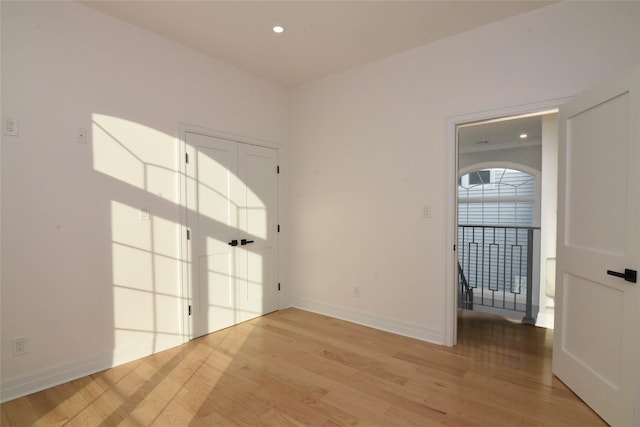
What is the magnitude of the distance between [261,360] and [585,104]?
317cm

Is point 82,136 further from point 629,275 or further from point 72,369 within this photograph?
point 629,275

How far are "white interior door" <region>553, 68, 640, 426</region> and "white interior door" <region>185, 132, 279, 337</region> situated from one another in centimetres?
299

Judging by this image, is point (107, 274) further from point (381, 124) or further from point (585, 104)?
point (585, 104)

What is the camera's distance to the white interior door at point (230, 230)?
3.42 m

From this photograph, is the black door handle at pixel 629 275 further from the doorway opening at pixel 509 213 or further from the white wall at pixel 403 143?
the doorway opening at pixel 509 213

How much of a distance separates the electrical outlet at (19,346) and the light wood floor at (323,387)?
0.31 metres

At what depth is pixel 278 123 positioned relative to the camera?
4332 mm

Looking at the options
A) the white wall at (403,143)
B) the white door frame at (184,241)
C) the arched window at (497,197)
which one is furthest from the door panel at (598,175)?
the arched window at (497,197)

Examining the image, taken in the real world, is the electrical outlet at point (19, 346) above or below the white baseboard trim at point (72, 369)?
above

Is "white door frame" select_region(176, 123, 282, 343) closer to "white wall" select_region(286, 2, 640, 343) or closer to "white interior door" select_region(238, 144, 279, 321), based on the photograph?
"white interior door" select_region(238, 144, 279, 321)

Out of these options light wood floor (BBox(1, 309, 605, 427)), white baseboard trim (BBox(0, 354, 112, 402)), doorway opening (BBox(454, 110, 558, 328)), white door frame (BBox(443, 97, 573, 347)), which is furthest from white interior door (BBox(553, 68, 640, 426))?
white baseboard trim (BBox(0, 354, 112, 402))

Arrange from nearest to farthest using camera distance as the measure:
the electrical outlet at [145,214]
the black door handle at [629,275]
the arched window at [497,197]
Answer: the black door handle at [629,275] → the electrical outlet at [145,214] → the arched window at [497,197]

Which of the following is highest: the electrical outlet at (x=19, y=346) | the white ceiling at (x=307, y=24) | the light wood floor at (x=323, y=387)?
the white ceiling at (x=307, y=24)

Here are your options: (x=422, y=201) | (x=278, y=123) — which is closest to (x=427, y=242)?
(x=422, y=201)
